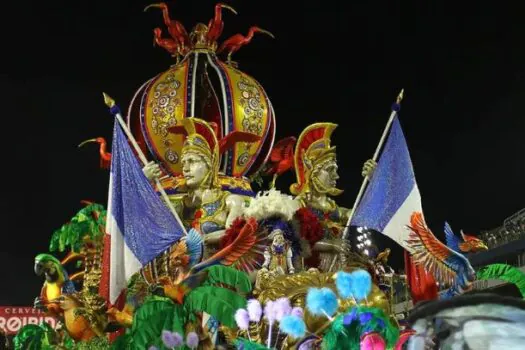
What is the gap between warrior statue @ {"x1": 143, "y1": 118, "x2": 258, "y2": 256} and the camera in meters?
9.60

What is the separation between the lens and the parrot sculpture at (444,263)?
8.58 m

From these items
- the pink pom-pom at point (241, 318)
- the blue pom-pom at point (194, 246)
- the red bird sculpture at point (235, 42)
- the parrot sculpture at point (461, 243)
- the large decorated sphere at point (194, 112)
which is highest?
the red bird sculpture at point (235, 42)

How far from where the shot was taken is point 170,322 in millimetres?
7199

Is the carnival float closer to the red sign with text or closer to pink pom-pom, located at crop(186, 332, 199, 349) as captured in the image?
pink pom-pom, located at crop(186, 332, 199, 349)

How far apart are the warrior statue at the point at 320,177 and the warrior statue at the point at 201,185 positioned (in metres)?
0.85

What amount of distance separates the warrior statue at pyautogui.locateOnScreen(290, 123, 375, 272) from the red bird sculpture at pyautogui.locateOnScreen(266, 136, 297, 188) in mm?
1150

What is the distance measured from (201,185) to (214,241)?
41.2 inches

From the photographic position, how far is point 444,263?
873 centimetres

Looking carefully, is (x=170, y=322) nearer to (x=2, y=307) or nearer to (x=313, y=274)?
(x=313, y=274)

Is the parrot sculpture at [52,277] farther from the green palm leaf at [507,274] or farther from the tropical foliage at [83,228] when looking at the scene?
the green palm leaf at [507,274]

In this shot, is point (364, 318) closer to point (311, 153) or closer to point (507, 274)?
point (507, 274)

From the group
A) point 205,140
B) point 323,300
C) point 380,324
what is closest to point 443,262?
point 323,300

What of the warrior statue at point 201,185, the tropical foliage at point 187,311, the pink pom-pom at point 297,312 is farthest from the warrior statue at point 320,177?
the tropical foliage at point 187,311

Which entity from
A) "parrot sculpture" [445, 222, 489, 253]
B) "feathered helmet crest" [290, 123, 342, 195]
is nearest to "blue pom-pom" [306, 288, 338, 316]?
"parrot sculpture" [445, 222, 489, 253]
